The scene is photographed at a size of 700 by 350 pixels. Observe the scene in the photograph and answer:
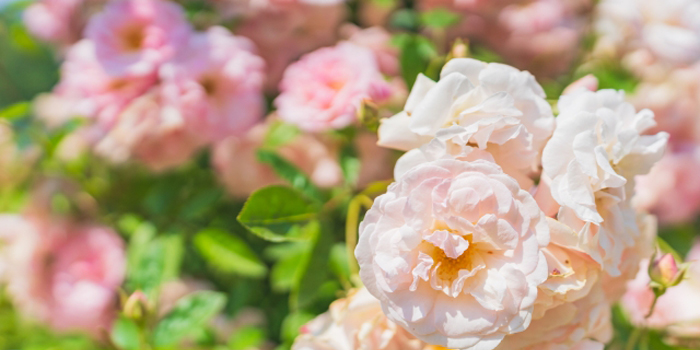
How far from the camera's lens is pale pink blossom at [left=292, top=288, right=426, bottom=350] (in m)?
0.48

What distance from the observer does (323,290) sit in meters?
0.74

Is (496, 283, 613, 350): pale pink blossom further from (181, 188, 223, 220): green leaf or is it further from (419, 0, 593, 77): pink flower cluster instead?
(419, 0, 593, 77): pink flower cluster

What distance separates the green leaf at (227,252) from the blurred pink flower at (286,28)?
0.33 metres

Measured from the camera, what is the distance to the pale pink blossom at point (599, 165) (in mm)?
427

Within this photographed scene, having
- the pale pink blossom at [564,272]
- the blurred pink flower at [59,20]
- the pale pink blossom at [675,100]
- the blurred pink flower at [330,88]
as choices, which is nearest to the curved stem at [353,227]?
the blurred pink flower at [330,88]

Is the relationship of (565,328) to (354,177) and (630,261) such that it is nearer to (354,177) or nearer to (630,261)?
(630,261)

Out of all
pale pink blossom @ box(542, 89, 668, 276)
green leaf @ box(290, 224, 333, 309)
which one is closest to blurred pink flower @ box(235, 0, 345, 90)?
green leaf @ box(290, 224, 333, 309)

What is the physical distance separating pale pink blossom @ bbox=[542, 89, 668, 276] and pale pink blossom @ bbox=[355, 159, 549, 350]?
5cm

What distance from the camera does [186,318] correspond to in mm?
648

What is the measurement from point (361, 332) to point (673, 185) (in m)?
0.86

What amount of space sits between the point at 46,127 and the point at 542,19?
109cm

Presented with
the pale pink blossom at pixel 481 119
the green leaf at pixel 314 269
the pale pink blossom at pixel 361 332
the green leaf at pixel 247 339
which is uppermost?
the pale pink blossom at pixel 481 119

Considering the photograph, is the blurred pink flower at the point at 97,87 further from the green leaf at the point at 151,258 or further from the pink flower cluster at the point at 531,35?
the pink flower cluster at the point at 531,35

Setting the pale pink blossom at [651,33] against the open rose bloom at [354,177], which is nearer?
the open rose bloom at [354,177]
